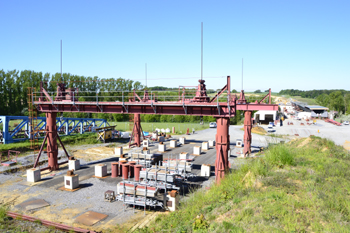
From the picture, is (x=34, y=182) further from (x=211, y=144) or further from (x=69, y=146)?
(x=211, y=144)

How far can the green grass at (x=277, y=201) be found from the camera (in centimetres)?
728

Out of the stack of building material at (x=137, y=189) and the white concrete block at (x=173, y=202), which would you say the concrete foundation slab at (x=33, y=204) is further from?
the white concrete block at (x=173, y=202)

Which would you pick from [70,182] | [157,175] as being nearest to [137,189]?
[157,175]

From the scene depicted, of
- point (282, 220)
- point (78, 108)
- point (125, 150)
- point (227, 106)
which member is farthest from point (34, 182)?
point (282, 220)

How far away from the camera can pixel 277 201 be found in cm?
845

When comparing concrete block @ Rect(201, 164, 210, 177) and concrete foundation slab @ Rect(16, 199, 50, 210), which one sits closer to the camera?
concrete foundation slab @ Rect(16, 199, 50, 210)

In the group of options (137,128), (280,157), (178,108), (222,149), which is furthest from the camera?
(137,128)

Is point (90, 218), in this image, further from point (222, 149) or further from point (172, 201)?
point (222, 149)

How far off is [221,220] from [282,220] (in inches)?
84.5

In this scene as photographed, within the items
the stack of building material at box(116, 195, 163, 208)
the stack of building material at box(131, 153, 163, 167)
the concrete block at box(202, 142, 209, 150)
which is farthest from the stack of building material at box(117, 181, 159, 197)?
the concrete block at box(202, 142, 209, 150)

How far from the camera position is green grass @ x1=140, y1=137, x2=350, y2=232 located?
728cm

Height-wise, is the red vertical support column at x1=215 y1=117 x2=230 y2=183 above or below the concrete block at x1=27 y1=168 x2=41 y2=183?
above

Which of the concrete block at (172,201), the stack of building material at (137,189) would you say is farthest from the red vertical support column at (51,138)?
the concrete block at (172,201)

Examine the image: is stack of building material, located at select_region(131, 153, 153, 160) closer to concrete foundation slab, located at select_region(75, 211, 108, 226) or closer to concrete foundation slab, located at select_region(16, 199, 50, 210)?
concrete foundation slab, located at select_region(75, 211, 108, 226)
